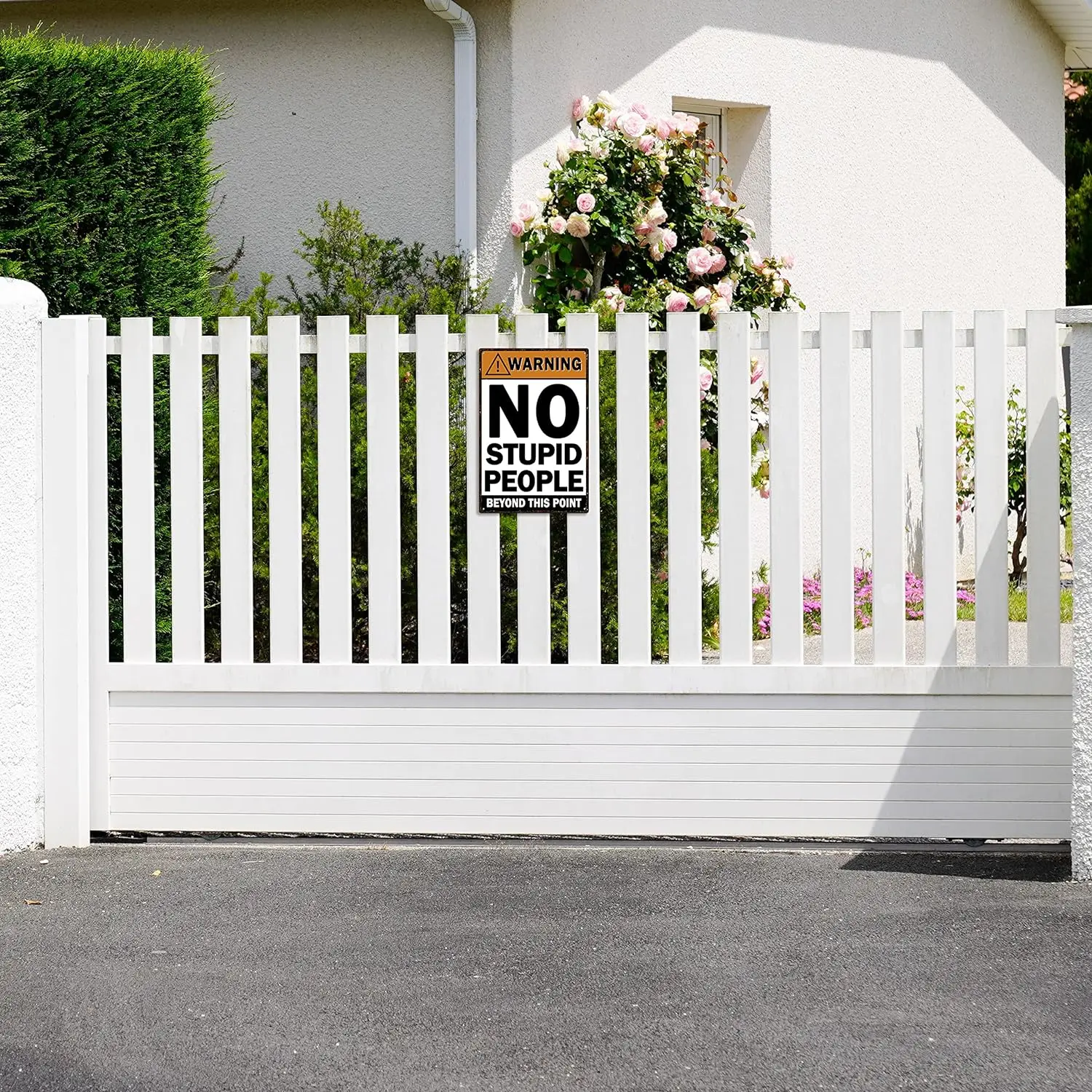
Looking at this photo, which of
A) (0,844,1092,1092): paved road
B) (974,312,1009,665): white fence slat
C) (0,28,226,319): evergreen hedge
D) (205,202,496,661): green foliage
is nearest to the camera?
(0,844,1092,1092): paved road

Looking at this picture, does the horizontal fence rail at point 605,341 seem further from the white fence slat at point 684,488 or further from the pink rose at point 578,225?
the pink rose at point 578,225

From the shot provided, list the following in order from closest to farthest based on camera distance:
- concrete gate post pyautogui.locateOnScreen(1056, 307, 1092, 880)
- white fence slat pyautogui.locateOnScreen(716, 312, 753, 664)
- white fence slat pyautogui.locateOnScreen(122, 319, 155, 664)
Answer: concrete gate post pyautogui.locateOnScreen(1056, 307, 1092, 880)
white fence slat pyautogui.locateOnScreen(716, 312, 753, 664)
white fence slat pyautogui.locateOnScreen(122, 319, 155, 664)

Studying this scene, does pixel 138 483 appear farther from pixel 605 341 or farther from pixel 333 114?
pixel 333 114

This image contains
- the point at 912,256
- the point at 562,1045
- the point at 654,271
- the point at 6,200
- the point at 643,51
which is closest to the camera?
the point at 562,1045

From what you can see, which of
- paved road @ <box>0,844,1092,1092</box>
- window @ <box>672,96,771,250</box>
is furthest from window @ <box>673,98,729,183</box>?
paved road @ <box>0,844,1092,1092</box>

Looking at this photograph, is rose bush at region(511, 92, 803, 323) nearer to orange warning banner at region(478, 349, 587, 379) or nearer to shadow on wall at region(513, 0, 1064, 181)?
shadow on wall at region(513, 0, 1064, 181)

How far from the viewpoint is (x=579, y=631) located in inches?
217

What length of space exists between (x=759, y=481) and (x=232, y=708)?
2.50 metres

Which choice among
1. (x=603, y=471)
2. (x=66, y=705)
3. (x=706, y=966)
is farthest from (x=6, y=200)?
(x=706, y=966)

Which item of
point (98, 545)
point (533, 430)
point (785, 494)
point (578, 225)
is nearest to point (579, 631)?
point (533, 430)

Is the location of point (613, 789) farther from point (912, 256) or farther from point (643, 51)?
point (912, 256)

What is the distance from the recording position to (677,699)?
5492mm

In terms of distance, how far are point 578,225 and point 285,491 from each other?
3497 millimetres

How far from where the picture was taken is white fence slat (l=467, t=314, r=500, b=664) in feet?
18.2
